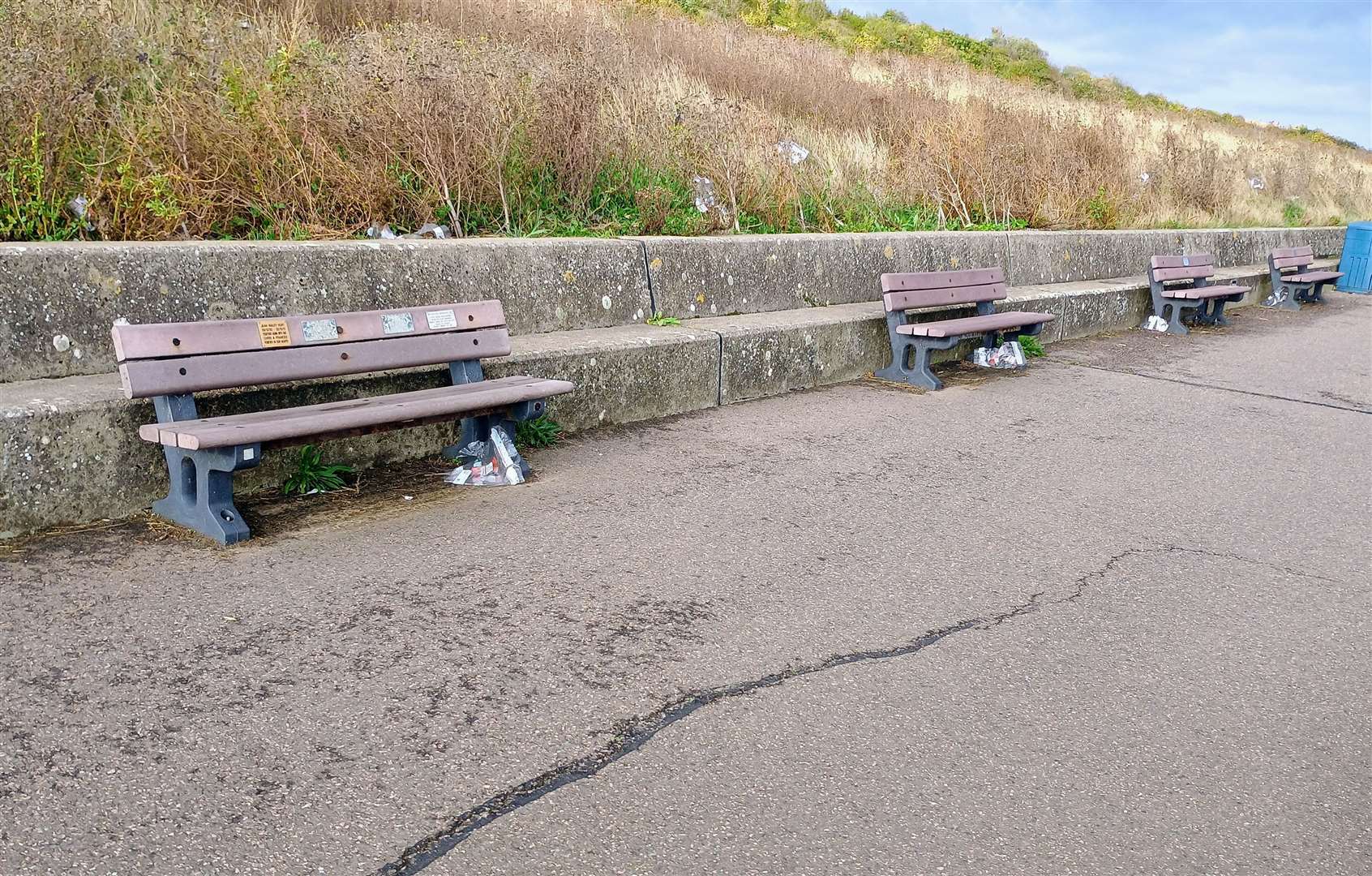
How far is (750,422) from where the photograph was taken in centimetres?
623

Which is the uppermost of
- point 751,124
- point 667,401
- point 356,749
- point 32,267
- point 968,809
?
point 751,124

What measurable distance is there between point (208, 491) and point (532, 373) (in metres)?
1.88

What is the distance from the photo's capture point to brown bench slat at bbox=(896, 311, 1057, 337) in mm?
7203

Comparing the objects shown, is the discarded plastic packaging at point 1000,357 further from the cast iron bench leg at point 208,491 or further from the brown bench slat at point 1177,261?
the cast iron bench leg at point 208,491

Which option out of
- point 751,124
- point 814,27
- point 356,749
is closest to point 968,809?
point 356,749

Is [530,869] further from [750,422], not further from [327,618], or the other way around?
[750,422]

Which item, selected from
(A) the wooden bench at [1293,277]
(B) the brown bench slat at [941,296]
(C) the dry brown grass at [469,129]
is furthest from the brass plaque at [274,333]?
(A) the wooden bench at [1293,277]

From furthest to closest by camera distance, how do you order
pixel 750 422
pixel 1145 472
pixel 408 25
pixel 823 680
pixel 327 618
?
pixel 408 25
pixel 750 422
pixel 1145 472
pixel 327 618
pixel 823 680

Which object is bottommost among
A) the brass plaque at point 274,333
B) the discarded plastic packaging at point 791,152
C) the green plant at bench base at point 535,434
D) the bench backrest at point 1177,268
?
the green plant at bench base at point 535,434

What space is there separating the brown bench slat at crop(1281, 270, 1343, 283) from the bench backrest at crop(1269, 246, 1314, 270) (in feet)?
0.45

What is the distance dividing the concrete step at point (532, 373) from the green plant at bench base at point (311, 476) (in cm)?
5

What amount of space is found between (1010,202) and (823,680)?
975cm

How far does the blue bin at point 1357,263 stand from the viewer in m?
16.8

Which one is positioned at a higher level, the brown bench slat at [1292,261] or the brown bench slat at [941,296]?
the brown bench slat at [941,296]
